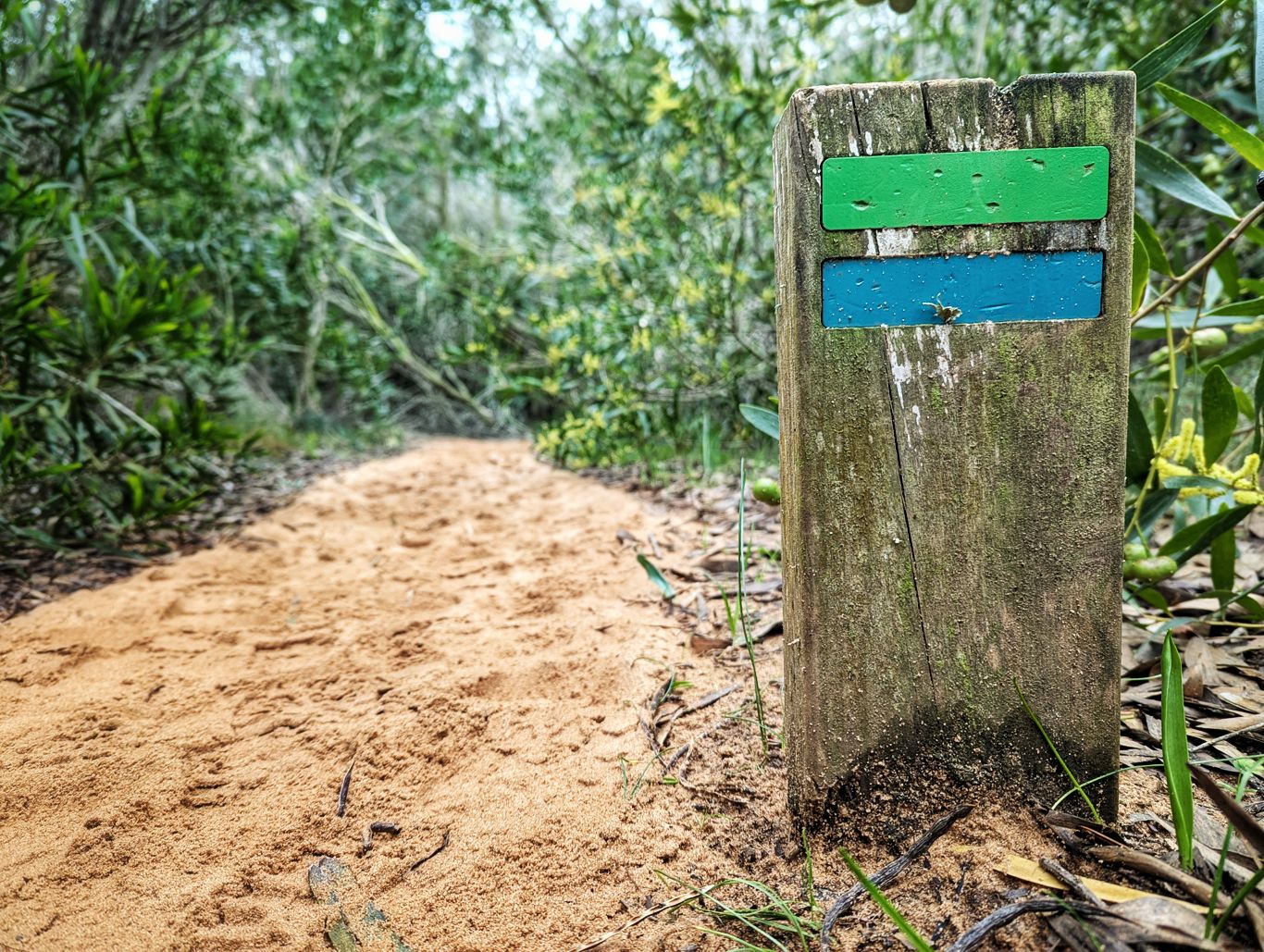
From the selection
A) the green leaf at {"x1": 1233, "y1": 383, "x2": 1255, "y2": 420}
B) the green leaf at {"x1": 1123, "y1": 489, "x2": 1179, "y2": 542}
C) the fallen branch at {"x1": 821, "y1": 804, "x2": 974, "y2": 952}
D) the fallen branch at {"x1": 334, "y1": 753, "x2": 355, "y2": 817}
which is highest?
the green leaf at {"x1": 1233, "y1": 383, "x2": 1255, "y2": 420}

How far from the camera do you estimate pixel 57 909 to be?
0.92 meters

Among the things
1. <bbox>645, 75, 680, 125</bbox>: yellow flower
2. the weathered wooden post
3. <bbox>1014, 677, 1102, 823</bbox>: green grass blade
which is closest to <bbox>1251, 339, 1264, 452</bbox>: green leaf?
the weathered wooden post

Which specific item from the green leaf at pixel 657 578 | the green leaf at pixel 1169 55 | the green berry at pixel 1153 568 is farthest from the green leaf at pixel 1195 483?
the green leaf at pixel 657 578

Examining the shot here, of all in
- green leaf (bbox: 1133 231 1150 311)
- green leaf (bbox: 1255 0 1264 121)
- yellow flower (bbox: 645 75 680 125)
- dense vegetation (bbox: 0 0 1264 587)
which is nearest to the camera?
green leaf (bbox: 1255 0 1264 121)

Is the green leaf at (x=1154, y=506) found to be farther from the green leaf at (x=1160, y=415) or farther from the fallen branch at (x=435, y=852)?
the fallen branch at (x=435, y=852)

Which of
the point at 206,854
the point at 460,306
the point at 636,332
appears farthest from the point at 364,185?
the point at 206,854

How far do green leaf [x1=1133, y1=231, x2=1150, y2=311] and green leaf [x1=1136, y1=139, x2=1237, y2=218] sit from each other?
0.08 metres

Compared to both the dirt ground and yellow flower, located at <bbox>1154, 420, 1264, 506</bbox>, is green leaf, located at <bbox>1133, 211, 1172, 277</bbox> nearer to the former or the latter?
yellow flower, located at <bbox>1154, 420, 1264, 506</bbox>

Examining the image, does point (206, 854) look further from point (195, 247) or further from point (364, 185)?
point (364, 185)

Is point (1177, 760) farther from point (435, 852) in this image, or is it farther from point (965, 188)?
point (435, 852)

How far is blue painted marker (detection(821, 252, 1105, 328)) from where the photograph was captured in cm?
87

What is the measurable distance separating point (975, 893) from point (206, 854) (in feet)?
3.45

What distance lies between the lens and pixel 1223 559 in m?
1.34

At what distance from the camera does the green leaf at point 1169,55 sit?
40.1 inches
